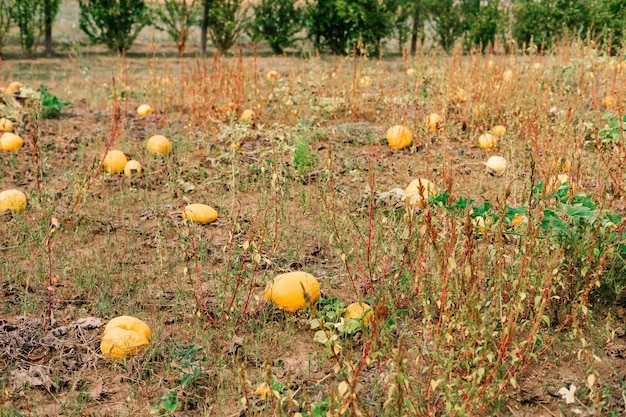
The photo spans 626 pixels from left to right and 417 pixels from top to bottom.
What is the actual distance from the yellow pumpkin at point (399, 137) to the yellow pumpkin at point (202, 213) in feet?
6.15

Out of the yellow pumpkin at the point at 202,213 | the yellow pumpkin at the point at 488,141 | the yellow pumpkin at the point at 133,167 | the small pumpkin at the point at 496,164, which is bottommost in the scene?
the yellow pumpkin at the point at 202,213

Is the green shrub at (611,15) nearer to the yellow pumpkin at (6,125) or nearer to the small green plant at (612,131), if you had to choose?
the small green plant at (612,131)

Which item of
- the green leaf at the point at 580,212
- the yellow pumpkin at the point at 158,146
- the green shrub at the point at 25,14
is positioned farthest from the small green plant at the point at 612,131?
the green shrub at the point at 25,14

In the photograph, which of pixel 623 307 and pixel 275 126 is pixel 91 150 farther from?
pixel 623 307

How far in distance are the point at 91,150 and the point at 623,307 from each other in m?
4.36

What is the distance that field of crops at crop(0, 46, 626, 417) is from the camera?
2.46m

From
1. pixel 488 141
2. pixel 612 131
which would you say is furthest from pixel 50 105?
pixel 612 131

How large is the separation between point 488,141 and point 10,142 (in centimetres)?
403

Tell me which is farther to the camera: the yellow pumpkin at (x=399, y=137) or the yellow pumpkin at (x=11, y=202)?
the yellow pumpkin at (x=399, y=137)

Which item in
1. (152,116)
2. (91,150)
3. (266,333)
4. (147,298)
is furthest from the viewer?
(152,116)

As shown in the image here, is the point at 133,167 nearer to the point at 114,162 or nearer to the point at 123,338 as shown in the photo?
the point at 114,162

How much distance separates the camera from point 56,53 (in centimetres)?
1180

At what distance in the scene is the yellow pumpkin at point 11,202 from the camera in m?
4.15

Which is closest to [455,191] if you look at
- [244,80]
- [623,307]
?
[623,307]
